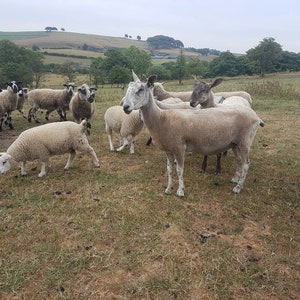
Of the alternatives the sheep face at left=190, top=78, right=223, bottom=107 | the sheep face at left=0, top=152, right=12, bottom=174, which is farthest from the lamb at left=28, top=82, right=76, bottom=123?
the sheep face at left=190, top=78, right=223, bottom=107

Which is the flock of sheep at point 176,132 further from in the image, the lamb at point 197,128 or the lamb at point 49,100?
the lamb at point 49,100

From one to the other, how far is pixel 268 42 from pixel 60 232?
85.8 metres

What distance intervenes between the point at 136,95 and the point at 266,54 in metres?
79.2

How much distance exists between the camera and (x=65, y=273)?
4.70 m

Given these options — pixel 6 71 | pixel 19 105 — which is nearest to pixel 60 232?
pixel 19 105

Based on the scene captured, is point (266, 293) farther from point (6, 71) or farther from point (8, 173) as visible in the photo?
point (6, 71)

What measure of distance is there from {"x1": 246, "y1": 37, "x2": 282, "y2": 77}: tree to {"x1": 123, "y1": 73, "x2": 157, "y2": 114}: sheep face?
76.6 metres

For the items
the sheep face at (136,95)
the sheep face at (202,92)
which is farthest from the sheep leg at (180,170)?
the sheep face at (202,92)

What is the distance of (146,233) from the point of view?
5.73 meters

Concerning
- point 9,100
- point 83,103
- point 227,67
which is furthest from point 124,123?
point 227,67

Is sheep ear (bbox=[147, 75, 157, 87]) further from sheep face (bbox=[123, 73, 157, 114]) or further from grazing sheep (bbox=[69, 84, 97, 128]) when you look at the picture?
grazing sheep (bbox=[69, 84, 97, 128])

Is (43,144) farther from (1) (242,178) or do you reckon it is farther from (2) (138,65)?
(2) (138,65)

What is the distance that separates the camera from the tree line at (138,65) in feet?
196

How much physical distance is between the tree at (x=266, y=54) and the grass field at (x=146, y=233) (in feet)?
246
